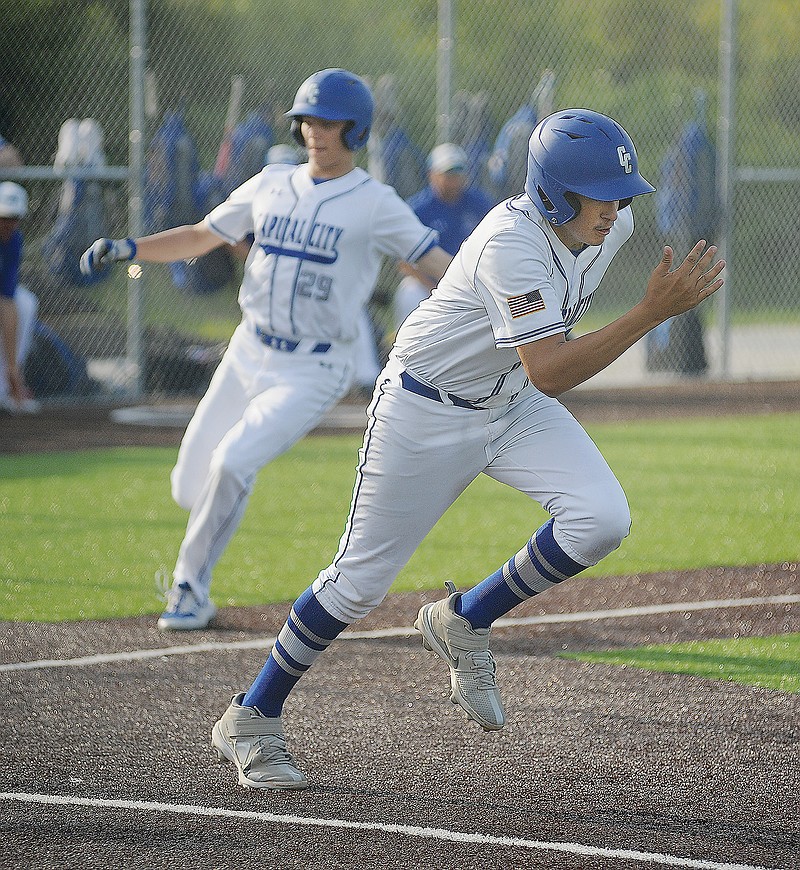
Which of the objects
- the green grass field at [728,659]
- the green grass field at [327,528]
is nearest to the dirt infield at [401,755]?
the green grass field at [728,659]

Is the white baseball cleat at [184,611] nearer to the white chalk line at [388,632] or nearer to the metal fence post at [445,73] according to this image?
the white chalk line at [388,632]

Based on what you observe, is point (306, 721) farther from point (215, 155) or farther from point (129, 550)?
point (215, 155)

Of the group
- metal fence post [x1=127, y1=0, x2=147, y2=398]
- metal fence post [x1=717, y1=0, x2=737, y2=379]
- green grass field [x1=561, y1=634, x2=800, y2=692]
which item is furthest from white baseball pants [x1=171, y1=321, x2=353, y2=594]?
metal fence post [x1=717, y1=0, x2=737, y2=379]

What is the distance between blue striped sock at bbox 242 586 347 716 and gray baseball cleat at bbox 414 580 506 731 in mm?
506

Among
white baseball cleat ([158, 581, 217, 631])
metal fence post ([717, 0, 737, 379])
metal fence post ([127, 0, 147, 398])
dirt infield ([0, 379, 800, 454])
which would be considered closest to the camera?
white baseball cleat ([158, 581, 217, 631])

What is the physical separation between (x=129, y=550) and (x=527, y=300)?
14.6ft

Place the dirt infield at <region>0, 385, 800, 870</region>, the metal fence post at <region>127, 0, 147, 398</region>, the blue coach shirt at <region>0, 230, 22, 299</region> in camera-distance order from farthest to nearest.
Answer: the metal fence post at <region>127, 0, 147, 398</region>, the blue coach shirt at <region>0, 230, 22, 299</region>, the dirt infield at <region>0, 385, 800, 870</region>

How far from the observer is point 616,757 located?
4.55m

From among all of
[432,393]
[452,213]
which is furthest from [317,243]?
[452,213]

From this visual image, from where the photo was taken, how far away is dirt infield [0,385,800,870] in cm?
380

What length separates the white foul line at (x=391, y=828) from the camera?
3.70 metres

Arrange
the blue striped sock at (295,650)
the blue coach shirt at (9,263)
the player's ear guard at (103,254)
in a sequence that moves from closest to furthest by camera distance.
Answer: the blue striped sock at (295,650) → the player's ear guard at (103,254) → the blue coach shirt at (9,263)

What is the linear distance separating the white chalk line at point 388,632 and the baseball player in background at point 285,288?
37cm

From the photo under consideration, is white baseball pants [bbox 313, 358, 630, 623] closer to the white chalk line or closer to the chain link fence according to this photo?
the white chalk line
